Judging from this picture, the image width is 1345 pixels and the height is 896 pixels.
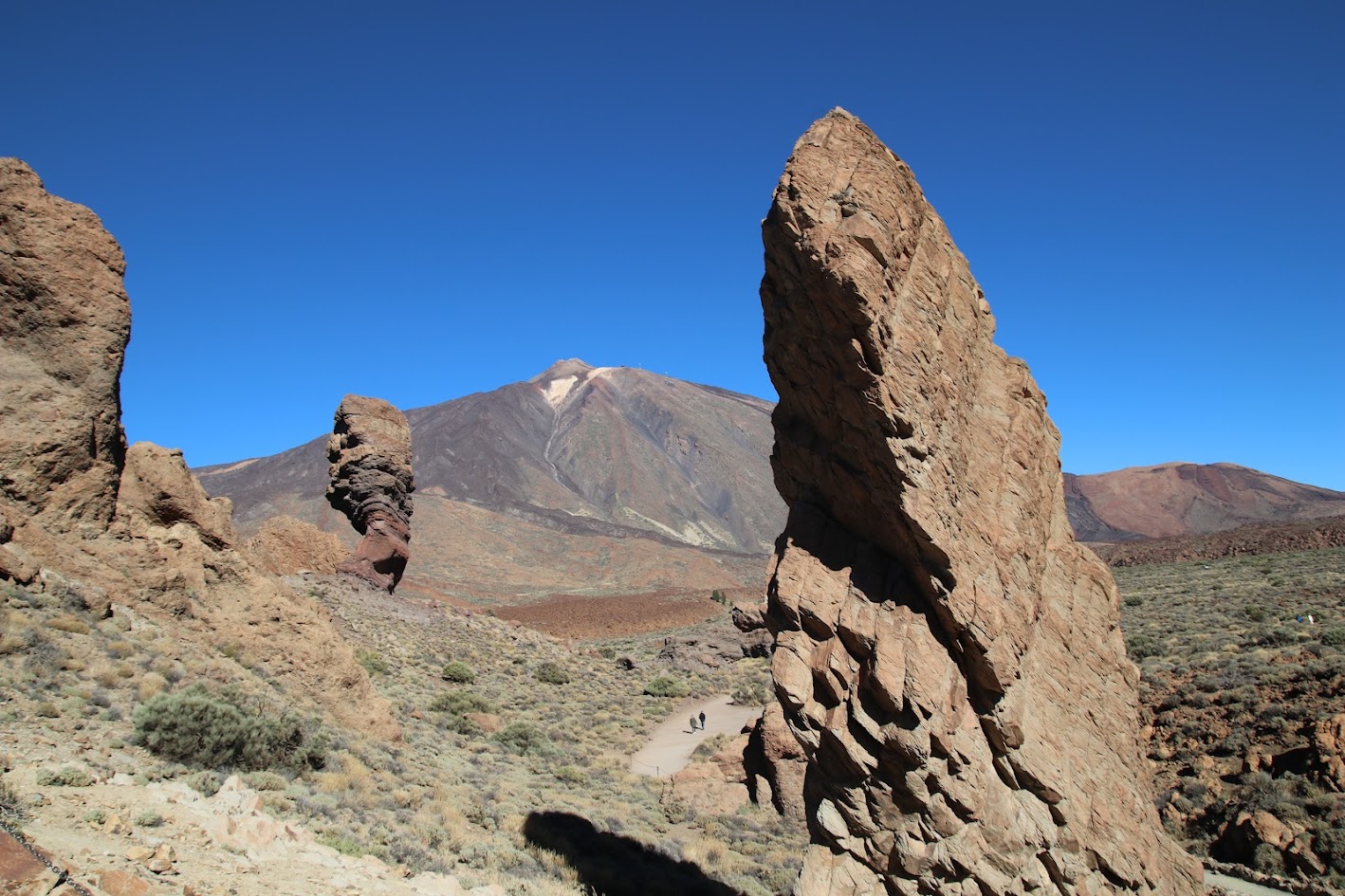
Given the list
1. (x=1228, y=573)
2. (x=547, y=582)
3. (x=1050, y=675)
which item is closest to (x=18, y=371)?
(x=1050, y=675)

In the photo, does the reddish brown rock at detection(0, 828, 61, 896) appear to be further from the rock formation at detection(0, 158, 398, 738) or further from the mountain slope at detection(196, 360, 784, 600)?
the mountain slope at detection(196, 360, 784, 600)

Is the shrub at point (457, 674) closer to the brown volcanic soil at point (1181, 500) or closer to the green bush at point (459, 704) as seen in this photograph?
the green bush at point (459, 704)

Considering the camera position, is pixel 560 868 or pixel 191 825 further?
pixel 560 868

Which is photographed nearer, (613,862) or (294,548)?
(613,862)

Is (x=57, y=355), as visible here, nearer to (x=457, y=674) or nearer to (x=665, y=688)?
(x=457, y=674)

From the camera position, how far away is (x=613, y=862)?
12.2 meters

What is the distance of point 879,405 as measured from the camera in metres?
7.12

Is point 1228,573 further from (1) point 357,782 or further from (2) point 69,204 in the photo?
(2) point 69,204

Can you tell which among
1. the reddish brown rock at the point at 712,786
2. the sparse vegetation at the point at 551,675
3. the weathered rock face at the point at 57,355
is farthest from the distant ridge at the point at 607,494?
the weathered rock face at the point at 57,355

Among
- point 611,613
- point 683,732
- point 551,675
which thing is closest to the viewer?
point 683,732

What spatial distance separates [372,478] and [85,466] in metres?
19.6

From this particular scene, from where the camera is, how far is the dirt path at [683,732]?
2102cm

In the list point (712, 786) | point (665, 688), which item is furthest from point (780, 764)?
point (665, 688)

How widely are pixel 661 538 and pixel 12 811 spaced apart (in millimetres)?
99208
